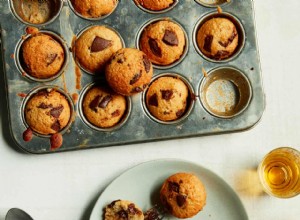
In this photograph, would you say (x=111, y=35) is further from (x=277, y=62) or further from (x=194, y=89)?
(x=277, y=62)

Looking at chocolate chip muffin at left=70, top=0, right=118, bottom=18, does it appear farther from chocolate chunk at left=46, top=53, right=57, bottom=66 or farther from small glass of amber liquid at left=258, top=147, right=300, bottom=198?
small glass of amber liquid at left=258, top=147, right=300, bottom=198

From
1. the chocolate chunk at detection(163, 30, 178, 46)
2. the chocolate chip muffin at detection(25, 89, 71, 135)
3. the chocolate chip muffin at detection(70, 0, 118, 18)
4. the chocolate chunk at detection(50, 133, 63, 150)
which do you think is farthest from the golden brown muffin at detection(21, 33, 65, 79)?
the chocolate chunk at detection(163, 30, 178, 46)

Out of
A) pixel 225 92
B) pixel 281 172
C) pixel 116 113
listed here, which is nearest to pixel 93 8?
pixel 116 113

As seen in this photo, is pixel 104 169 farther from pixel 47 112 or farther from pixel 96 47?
pixel 96 47

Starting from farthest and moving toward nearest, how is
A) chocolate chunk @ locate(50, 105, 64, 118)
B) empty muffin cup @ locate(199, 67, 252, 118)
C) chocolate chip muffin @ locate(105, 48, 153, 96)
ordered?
1. empty muffin cup @ locate(199, 67, 252, 118)
2. chocolate chunk @ locate(50, 105, 64, 118)
3. chocolate chip muffin @ locate(105, 48, 153, 96)

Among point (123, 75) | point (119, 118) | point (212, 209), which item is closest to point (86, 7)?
point (123, 75)
